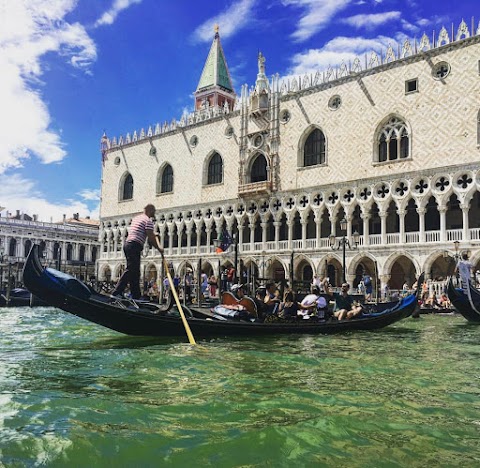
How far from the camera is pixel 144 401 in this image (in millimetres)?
3625

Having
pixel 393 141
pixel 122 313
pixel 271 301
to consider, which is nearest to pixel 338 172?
pixel 393 141

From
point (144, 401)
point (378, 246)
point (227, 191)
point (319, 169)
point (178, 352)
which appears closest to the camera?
point (144, 401)

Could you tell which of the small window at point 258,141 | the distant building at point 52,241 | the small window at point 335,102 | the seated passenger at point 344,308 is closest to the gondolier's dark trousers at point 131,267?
the seated passenger at point 344,308

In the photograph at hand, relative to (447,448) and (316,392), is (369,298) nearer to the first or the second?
(316,392)

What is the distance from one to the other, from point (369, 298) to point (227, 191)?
30.2 feet

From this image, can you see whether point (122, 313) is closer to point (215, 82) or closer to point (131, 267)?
point (131, 267)

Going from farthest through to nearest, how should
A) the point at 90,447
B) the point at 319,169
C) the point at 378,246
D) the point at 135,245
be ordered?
the point at 319,169 < the point at 378,246 < the point at 135,245 < the point at 90,447

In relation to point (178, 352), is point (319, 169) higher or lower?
higher

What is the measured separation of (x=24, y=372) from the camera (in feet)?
15.1

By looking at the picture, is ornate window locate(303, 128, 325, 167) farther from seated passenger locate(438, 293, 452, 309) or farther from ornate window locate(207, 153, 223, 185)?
seated passenger locate(438, 293, 452, 309)

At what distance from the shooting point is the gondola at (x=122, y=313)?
6094 millimetres

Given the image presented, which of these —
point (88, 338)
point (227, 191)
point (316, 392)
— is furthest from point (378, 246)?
point (316, 392)

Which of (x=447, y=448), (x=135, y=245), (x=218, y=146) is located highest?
(x=218, y=146)

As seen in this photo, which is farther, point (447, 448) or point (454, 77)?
point (454, 77)
